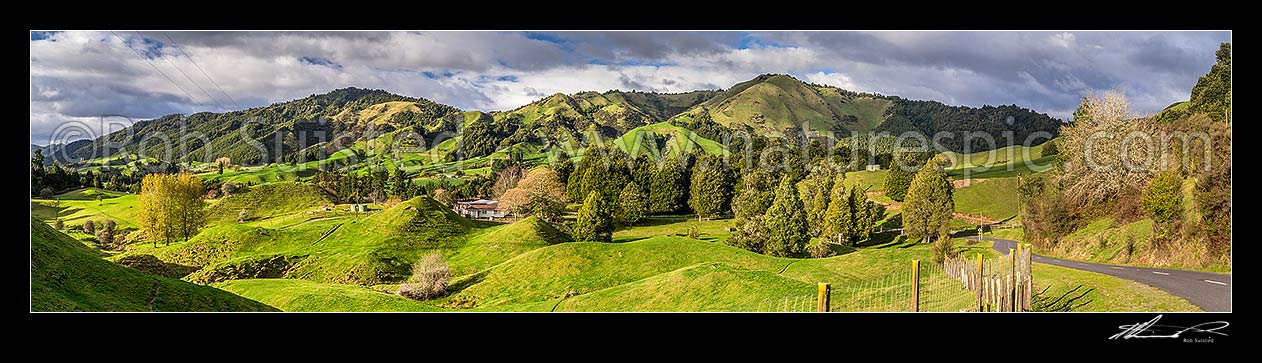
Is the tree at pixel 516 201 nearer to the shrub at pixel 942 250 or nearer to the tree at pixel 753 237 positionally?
the tree at pixel 753 237

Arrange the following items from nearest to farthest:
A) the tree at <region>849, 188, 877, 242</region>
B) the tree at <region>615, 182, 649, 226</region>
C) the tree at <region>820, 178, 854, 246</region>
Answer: the tree at <region>820, 178, 854, 246</region>, the tree at <region>849, 188, 877, 242</region>, the tree at <region>615, 182, 649, 226</region>

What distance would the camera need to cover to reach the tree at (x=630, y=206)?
174 ft

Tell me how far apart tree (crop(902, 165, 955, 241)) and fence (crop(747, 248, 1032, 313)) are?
21.4m

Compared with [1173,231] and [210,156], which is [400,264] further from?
[210,156]

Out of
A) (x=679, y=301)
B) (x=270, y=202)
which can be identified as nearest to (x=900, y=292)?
(x=679, y=301)

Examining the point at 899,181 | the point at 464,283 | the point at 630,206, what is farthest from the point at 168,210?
the point at 899,181

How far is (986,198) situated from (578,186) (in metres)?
37.6

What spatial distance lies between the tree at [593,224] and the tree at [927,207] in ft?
66.3

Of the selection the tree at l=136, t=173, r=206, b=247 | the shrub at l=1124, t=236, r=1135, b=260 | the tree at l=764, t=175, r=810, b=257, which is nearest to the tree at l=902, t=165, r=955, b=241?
the tree at l=764, t=175, r=810, b=257

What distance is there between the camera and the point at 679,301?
1852cm

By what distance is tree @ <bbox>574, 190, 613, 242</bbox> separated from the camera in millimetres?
40369

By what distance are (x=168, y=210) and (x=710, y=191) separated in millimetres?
40711

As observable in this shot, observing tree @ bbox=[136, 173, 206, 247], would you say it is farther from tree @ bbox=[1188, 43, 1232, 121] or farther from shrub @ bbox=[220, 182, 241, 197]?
tree @ bbox=[1188, 43, 1232, 121]

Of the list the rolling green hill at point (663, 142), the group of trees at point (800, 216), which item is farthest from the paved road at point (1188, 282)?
the rolling green hill at point (663, 142)
